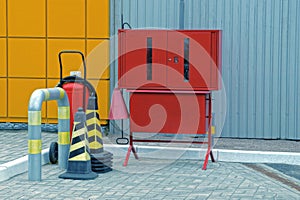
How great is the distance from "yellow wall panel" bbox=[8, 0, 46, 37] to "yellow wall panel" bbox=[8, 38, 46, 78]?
0.50ft

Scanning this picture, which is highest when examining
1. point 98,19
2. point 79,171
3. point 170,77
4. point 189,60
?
point 98,19

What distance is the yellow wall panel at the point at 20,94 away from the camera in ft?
43.2

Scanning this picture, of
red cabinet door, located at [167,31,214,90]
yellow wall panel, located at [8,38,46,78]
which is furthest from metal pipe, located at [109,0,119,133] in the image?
red cabinet door, located at [167,31,214,90]

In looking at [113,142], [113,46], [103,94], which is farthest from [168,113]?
[113,46]

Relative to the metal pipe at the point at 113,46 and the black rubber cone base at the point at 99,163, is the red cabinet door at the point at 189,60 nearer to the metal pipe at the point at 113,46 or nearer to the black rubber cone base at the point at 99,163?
the black rubber cone base at the point at 99,163

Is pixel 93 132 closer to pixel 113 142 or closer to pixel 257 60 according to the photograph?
pixel 113 142

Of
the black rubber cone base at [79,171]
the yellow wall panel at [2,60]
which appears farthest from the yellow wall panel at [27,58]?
the black rubber cone base at [79,171]

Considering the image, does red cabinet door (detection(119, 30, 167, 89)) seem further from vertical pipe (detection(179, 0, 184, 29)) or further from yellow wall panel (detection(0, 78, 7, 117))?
→ yellow wall panel (detection(0, 78, 7, 117))

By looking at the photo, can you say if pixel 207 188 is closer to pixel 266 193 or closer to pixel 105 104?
pixel 266 193

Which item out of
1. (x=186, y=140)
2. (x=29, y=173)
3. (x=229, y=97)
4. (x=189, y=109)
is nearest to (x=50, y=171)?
(x=29, y=173)

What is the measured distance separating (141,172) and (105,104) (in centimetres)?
338

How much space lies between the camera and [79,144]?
9312mm

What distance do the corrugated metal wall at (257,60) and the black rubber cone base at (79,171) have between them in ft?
13.0

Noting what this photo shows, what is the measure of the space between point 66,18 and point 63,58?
0.74 m
